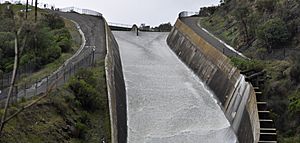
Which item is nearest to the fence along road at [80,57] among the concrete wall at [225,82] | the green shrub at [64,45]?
the green shrub at [64,45]

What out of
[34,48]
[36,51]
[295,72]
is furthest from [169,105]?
[34,48]

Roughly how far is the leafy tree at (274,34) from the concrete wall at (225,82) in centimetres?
413

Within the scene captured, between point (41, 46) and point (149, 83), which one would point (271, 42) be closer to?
point (149, 83)

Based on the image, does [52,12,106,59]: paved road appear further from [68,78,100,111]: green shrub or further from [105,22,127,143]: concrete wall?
[68,78,100,111]: green shrub

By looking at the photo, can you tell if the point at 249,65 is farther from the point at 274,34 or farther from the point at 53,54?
the point at 53,54

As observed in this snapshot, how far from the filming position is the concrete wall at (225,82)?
102 ft

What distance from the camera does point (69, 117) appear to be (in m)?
27.7

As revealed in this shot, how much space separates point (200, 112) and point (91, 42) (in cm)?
2263

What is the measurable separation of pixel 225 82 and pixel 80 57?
45.1ft

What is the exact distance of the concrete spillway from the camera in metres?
33.7

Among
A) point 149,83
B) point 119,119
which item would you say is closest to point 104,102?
point 119,119

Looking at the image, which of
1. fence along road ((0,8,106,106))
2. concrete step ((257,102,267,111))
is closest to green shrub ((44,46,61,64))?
fence along road ((0,8,106,106))

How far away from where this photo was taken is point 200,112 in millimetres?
38500

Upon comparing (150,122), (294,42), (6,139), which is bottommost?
(150,122)
